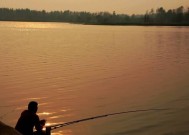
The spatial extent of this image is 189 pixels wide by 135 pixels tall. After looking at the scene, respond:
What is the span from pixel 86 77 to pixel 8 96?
25.2ft

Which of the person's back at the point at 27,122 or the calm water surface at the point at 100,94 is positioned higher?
the person's back at the point at 27,122

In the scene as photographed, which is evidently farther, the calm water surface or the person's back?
the calm water surface

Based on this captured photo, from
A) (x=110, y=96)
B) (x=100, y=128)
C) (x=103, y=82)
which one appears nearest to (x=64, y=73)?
(x=103, y=82)

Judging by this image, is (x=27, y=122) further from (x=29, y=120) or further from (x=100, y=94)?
(x=100, y=94)

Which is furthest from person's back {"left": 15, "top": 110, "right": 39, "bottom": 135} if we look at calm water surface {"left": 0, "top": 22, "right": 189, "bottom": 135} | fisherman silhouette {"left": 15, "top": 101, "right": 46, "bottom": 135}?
calm water surface {"left": 0, "top": 22, "right": 189, "bottom": 135}

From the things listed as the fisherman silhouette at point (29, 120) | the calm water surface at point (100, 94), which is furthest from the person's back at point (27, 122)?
the calm water surface at point (100, 94)

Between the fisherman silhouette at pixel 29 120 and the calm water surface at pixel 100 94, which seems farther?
the calm water surface at pixel 100 94

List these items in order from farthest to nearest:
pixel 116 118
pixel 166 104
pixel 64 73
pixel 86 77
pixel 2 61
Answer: pixel 2 61 < pixel 64 73 < pixel 86 77 < pixel 166 104 < pixel 116 118

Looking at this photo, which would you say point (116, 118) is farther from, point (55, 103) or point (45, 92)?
point (45, 92)

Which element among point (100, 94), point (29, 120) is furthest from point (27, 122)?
point (100, 94)

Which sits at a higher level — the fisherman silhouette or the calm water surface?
the fisherman silhouette

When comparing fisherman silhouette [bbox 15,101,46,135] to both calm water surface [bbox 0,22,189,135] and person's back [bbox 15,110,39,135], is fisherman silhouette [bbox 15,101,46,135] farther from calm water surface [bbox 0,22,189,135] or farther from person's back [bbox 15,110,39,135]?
calm water surface [bbox 0,22,189,135]

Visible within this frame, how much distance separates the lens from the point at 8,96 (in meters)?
20.8

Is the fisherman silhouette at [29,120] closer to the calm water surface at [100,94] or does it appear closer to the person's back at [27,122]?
the person's back at [27,122]
